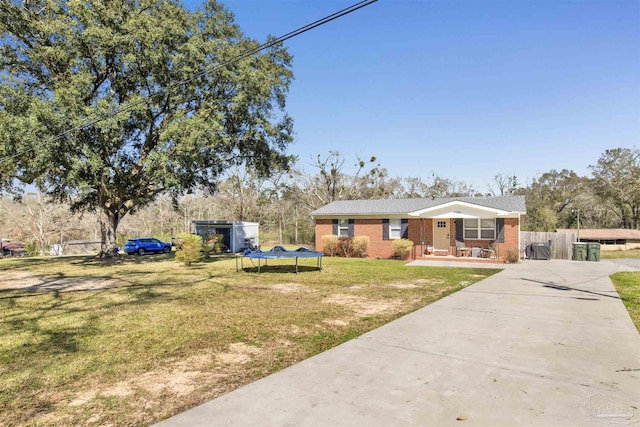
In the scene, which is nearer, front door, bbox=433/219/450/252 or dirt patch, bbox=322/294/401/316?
dirt patch, bbox=322/294/401/316

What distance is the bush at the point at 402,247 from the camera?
20.5 meters

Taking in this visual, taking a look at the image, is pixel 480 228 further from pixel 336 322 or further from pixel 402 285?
pixel 336 322

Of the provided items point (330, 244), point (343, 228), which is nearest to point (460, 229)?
point (343, 228)

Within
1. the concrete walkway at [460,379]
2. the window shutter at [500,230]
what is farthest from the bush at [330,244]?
the concrete walkway at [460,379]

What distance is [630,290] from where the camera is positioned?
1002cm

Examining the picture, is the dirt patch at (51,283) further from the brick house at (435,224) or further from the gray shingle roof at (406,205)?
the gray shingle roof at (406,205)

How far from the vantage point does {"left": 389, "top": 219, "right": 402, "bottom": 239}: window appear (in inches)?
856

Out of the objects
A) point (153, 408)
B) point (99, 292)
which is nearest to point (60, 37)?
point (99, 292)

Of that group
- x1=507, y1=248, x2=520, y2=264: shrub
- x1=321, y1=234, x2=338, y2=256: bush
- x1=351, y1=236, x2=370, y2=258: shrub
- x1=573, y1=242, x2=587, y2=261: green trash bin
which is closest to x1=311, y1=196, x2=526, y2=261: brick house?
x1=507, y1=248, x2=520, y2=264: shrub

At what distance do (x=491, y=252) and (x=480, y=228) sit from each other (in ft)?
4.87

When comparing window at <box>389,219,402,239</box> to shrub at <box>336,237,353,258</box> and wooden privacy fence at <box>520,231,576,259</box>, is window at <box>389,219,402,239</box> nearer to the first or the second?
shrub at <box>336,237,353,258</box>

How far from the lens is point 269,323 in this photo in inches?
264

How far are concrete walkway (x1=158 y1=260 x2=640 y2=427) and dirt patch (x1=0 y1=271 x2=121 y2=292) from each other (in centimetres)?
962

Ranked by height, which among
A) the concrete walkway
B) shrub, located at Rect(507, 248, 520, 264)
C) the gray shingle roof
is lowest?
the concrete walkway
